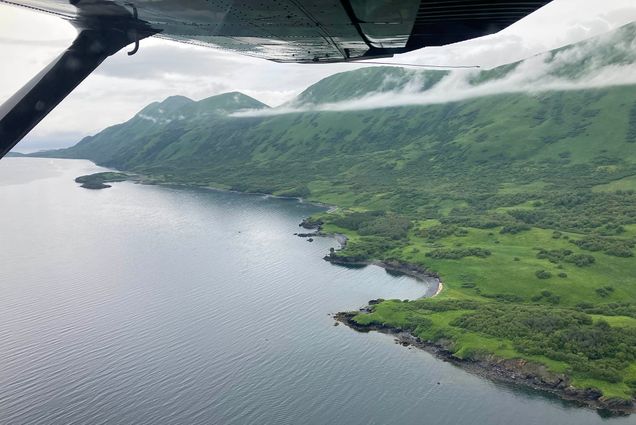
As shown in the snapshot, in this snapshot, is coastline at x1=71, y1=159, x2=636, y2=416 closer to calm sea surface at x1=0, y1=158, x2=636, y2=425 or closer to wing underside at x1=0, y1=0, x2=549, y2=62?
calm sea surface at x1=0, y1=158, x2=636, y2=425

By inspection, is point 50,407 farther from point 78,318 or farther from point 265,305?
point 265,305

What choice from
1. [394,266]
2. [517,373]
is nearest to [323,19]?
[517,373]

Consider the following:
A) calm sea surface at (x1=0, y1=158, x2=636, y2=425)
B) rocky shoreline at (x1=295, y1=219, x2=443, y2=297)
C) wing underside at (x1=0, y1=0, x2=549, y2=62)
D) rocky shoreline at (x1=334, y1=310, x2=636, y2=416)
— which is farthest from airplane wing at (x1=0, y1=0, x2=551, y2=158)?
rocky shoreline at (x1=295, y1=219, x2=443, y2=297)

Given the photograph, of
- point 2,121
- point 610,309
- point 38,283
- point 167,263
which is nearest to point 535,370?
point 610,309

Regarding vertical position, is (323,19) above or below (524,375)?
above

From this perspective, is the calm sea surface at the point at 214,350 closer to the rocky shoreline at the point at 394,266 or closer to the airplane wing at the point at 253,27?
the rocky shoreline at the point at 394,266

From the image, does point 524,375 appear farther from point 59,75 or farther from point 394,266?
point 59,75

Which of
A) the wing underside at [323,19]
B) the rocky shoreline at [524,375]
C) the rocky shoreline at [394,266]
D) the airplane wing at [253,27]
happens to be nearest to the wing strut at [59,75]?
the airplane wing at [253,27]
